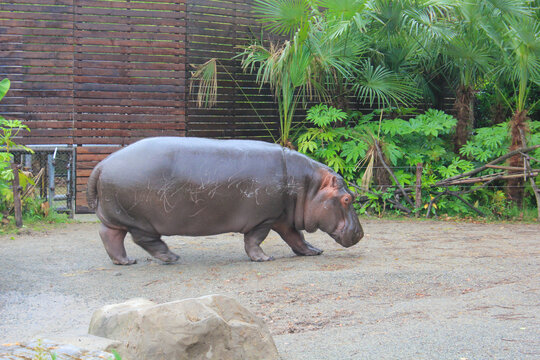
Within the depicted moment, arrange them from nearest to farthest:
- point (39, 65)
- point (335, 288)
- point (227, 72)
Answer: point (335, 288) < point (39, 65) < point (227, 72)

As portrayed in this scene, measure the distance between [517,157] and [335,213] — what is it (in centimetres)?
466

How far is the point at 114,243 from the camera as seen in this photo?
6684mm

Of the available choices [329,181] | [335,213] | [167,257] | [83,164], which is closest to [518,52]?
[329,181]

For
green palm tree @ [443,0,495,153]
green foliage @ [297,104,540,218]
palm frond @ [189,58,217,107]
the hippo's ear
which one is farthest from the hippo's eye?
palm frond @ [189,58,217,107]

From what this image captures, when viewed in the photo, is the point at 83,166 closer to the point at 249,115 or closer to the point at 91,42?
the point at 91,42

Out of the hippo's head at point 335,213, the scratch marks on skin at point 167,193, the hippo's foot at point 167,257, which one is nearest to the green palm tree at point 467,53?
the hippo's head at point 335,213

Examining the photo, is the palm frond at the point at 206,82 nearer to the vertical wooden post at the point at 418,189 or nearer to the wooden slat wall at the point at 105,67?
the wooden slat wall at the point at 105,67

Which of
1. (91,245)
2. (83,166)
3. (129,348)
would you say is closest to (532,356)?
(129,348)

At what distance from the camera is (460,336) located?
13.3ft

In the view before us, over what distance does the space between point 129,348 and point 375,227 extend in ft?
21.2

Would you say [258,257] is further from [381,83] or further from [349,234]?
[381,83]

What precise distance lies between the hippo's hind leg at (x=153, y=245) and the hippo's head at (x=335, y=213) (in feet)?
4.84

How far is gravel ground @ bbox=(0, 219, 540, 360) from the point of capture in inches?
159

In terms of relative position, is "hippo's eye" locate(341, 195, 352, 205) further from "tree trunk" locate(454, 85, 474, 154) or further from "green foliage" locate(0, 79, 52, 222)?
"tree trunk" locate(454, 85, 474, 154)
